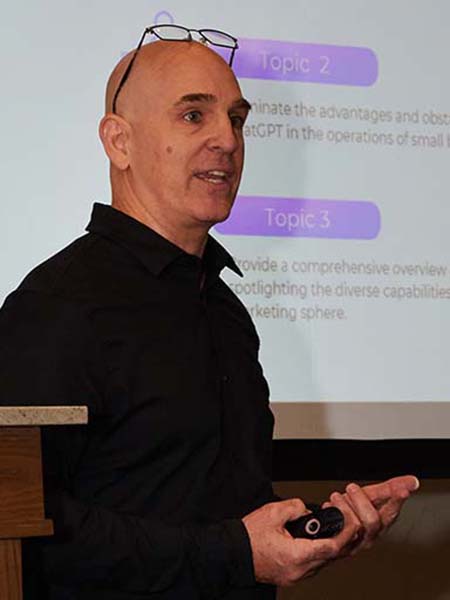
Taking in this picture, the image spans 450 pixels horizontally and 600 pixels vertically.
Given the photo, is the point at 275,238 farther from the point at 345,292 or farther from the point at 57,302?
the point at 57,302

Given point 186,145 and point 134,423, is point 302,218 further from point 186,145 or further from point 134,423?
point 134,423

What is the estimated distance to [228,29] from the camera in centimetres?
251

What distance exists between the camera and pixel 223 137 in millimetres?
1670

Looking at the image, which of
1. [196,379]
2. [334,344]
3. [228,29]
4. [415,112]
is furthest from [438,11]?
[196,379]

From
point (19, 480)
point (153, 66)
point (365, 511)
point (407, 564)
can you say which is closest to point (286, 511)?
point (365, 511)

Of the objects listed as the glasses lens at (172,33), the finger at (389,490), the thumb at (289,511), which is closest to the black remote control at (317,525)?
the thumb at (289,511)

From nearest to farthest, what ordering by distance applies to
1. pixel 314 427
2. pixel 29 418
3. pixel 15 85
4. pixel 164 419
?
1. pixel 29 418
2. pixel 164 419
3. pixel 15 85
4. pixel 314 427

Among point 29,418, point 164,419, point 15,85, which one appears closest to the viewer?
point 29,418

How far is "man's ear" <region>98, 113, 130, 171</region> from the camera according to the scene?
1.71 m

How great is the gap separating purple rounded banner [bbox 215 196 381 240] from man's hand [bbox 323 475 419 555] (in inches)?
38.8

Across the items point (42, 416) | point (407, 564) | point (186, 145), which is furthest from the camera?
point (407, 564)

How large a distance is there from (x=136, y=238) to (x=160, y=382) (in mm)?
202

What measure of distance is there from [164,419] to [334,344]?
107 cm

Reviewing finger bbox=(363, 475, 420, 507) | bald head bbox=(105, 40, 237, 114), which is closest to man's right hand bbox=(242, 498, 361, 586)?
finger bbox=(363, 475, 420, 507)
